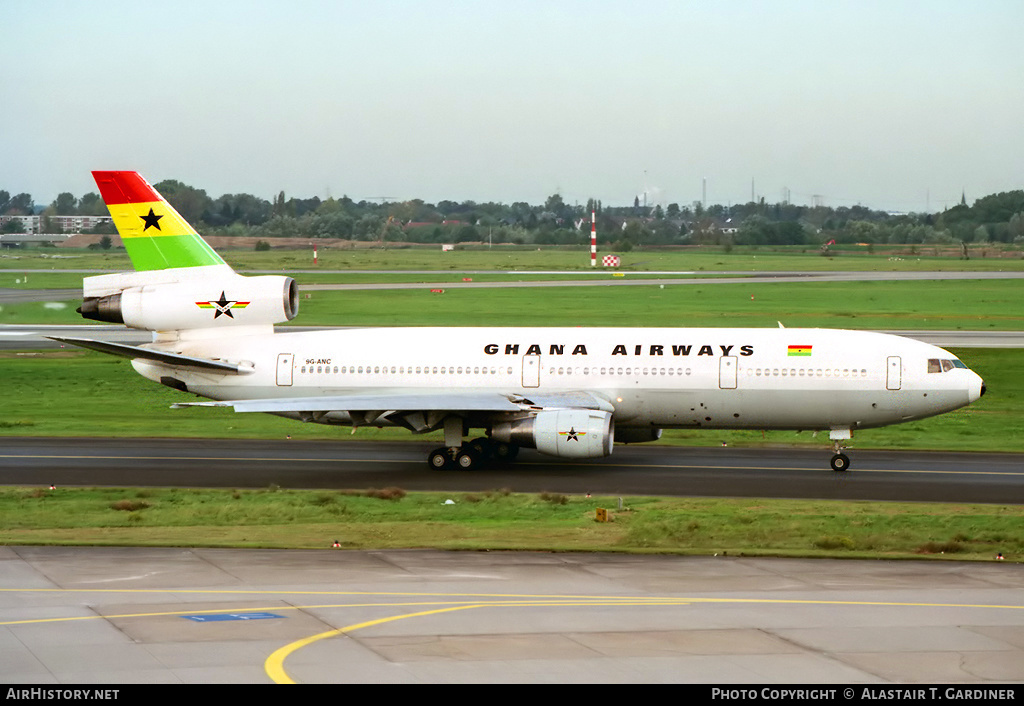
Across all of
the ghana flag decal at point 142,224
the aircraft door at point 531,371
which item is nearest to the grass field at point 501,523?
→ the aircraft door at point 531,371

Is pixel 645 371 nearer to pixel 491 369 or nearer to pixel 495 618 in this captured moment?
pixel 491 369

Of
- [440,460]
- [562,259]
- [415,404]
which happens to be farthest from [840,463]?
[562,259]

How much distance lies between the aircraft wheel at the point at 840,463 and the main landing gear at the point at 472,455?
968cm

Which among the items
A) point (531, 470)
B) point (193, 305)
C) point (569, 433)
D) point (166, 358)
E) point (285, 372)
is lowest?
point (531, 470)

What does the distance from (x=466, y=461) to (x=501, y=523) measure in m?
9.15

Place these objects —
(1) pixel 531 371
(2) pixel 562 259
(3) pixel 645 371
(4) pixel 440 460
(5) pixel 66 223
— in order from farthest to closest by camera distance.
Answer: (5) pixel 66 223
(2) pixel 562 259
(1) pixel 531 371
(3) pixel 645 371
(4) pixel 440 460

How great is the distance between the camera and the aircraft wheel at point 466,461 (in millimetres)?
40094

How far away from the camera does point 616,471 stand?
39531 mm

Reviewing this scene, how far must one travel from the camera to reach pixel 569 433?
1495 inches

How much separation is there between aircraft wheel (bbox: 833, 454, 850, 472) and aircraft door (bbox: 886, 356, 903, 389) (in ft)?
8.28

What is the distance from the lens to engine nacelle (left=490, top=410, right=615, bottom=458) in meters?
37.9

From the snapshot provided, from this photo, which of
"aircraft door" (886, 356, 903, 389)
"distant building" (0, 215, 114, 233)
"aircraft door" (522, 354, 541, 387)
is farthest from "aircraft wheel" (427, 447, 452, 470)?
"distant building" (0, 215, 114, 233)

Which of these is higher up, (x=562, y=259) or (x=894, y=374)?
(x=562, y=259)

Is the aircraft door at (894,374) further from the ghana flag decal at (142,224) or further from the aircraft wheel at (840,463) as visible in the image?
the ghana flag decal at (142,224)
